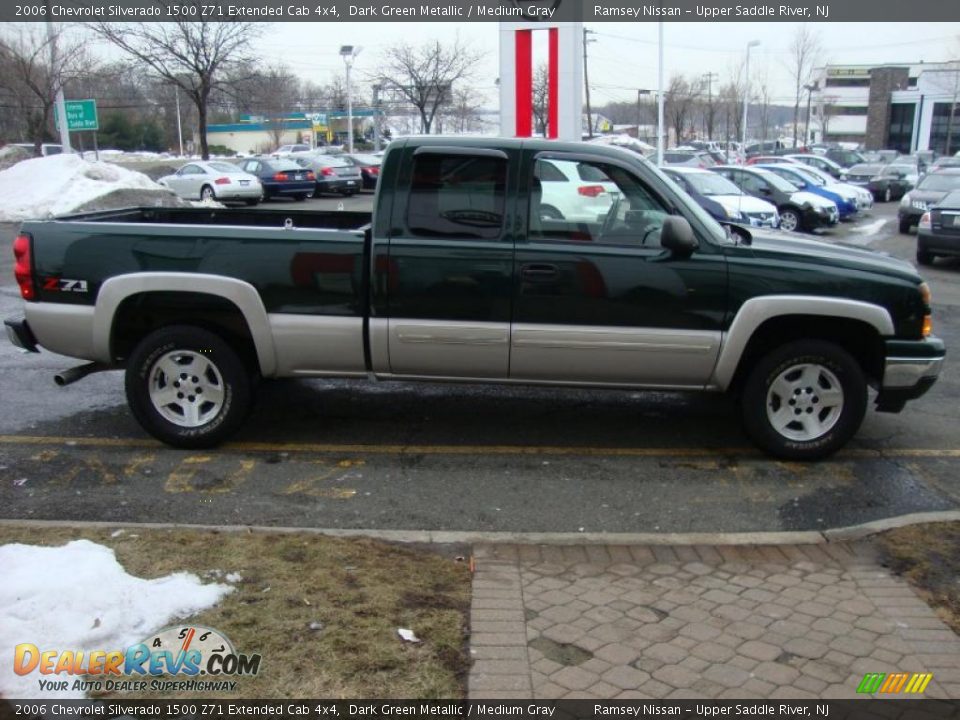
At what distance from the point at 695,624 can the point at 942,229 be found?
13924 mm

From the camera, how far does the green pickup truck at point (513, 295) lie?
5391 mm

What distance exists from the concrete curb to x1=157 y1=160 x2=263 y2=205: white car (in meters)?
23.8

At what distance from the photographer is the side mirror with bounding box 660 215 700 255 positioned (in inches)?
204

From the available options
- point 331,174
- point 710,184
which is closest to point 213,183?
point 331,174

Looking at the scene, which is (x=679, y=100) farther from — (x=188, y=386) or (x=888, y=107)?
(x=188, y=386)

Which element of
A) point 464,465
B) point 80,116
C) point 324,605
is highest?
point 80,116

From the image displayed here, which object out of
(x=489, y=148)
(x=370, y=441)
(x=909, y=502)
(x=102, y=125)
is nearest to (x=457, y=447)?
(x=370, y=441)

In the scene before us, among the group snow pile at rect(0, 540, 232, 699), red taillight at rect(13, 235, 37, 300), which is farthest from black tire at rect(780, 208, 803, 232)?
snow pile at rect(0, 540, 232, 699)

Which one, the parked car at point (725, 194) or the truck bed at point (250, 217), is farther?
the parked car at point (725, 194)

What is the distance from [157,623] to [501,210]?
3.21 metres

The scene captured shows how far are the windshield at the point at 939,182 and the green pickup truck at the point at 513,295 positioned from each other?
17.6 metres

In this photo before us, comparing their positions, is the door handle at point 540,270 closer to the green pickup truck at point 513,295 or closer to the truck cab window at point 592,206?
the green pickup truck at point 513,295

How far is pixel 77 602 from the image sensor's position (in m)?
3.40

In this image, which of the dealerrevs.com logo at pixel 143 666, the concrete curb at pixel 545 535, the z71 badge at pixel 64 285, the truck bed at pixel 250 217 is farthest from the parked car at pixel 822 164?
the dealerrevs.com logo at pixel 143 666
